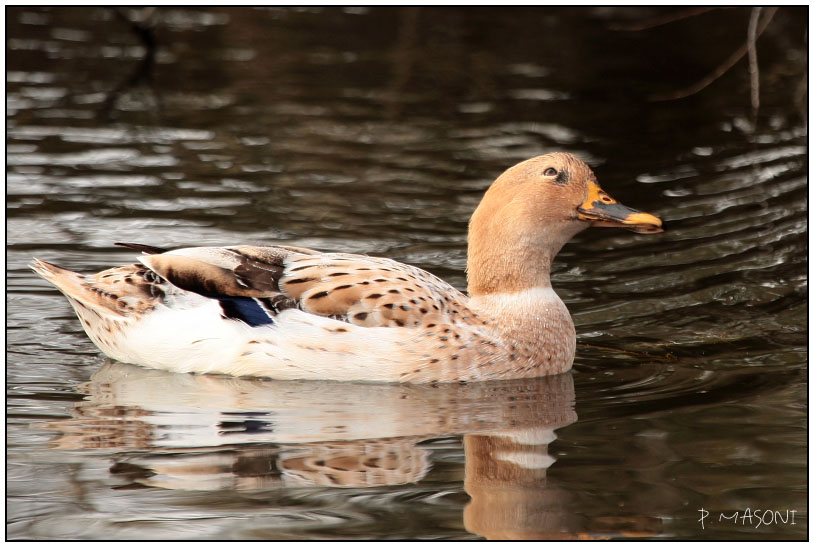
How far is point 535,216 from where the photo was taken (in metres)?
8.56

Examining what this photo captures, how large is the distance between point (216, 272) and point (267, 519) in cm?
233

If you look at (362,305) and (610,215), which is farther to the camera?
(610,215)

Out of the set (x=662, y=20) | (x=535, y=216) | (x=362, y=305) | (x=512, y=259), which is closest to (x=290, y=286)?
(x=362, y=305)

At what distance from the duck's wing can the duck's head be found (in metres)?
0.59

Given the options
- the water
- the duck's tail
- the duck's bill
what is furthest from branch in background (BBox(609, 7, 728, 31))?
the duck's tail

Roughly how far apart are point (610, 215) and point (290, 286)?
2.09 meters

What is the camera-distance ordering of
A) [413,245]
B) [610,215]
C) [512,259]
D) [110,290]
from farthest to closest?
[413,245] < [512,259] < [110,290] < [610,215]

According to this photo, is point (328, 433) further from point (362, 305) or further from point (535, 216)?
point (535, 216)

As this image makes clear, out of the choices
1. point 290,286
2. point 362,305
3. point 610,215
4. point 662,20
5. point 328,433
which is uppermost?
point 662,20

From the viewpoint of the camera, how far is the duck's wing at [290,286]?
27.0ft

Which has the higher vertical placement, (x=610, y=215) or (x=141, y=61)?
(x=141, y=61)

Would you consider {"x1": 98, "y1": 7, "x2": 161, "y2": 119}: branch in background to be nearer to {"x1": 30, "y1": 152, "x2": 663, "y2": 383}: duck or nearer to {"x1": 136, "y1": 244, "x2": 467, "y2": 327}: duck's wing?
{"x1": 30, "y1": 152, "x2": 663, "y2": 383}: duck

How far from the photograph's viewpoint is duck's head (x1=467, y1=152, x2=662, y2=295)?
8.52 metres

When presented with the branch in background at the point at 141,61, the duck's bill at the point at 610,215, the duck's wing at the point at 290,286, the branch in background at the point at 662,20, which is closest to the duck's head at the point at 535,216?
the duck's bill at the point at 610,215
